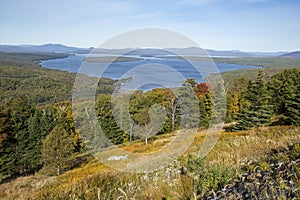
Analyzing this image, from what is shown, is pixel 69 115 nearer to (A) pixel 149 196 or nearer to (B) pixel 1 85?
(A) pixel 149 196

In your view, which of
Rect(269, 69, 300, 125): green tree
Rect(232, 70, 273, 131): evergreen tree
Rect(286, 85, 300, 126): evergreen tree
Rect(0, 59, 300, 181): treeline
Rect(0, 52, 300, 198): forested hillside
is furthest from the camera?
Rect(232, 70, 273, 131): evergreen tree

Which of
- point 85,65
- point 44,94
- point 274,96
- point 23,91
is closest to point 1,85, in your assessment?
point 23,91

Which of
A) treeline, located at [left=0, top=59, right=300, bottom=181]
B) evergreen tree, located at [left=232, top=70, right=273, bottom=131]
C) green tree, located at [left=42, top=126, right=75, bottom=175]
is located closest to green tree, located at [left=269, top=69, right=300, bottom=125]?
treeline, located at [left=0, top=59, right=300, bottom=181]

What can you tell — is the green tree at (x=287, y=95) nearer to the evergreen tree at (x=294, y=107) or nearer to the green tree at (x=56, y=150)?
the evergreen tree at (x=294, y=107)

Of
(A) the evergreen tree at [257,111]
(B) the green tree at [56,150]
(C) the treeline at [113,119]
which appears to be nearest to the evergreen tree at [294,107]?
(C) the treeline at [113,119]

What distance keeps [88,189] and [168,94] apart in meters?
37.6

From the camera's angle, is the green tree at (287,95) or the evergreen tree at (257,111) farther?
the evergreen tree at (257,111)

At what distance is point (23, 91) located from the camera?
156 metres

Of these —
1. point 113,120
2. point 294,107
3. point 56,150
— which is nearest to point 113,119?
point 113,120

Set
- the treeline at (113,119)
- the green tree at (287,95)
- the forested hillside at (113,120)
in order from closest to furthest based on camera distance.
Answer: the forested hillside at (113,120), the treeline at (113,119), the green tree at (287,95)

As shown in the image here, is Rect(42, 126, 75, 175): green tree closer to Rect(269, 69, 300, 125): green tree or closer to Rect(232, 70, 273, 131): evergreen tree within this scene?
Rect(232, 70, 273, 131): evergreen tree

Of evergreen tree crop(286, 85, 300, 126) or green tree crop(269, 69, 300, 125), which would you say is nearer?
evergreen tree crop(286, 85, 300, 126)

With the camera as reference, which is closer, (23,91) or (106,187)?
(106,187)

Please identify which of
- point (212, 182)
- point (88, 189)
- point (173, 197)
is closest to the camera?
point (173, 197)
